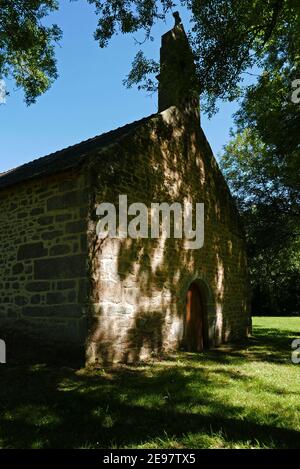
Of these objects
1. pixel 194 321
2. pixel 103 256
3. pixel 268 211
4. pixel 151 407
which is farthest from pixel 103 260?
pixel 268 211

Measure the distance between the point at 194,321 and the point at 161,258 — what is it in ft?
8.52

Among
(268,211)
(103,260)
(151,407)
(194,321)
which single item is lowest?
(151,407)

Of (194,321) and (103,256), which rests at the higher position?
(103,256)

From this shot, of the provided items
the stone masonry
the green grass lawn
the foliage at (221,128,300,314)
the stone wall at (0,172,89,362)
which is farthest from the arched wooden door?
the foliage at (221,128,300,314)

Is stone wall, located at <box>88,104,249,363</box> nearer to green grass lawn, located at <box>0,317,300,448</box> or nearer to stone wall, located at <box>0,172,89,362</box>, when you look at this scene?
stone wall, located at <box>0,172,89,362</box>

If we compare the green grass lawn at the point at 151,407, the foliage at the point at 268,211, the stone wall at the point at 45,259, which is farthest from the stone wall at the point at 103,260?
the foliage at the point at 268,211

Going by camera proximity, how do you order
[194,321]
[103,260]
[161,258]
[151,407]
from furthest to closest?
[194,321]
[161,258]
[103,260]
[151,407]

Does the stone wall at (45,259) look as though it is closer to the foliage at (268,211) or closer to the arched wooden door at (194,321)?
the arched wooden door at (194,321)

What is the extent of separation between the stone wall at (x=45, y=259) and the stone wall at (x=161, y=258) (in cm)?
33

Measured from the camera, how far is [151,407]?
4848 millimetres

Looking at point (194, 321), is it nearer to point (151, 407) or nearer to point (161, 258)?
point (161, 258)

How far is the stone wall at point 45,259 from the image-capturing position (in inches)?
285

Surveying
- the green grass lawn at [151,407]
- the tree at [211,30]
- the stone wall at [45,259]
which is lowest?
the green grass lawn at [151,407]
